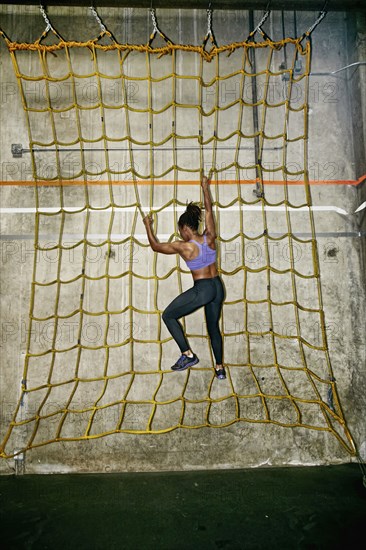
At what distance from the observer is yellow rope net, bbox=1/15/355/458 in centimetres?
427

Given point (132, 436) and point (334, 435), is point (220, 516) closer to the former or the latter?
point (132, 436)

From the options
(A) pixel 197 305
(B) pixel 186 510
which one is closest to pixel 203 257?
(A) pixel 197 305

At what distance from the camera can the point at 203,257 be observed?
359cm

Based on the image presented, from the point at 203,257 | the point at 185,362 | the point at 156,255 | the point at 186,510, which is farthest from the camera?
the point at 156,255

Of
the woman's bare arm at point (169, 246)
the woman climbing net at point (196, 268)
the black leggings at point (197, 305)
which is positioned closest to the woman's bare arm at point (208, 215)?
the woman climbing net at point (196, 268)

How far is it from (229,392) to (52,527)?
2.05 meters

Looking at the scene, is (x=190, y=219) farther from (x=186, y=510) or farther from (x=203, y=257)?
(x=186, y=510)

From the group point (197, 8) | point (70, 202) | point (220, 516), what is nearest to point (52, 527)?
point (220, 516)

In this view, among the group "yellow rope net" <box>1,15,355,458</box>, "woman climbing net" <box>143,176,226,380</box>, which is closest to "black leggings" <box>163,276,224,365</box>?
"woman climbing net" <box>143,176,226,380</box>

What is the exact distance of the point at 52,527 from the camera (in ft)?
10.8

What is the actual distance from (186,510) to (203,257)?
86.8 inches

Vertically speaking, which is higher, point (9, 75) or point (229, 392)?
point (9, 75)

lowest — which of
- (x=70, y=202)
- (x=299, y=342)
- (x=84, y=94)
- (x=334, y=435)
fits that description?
(x=334, y=435)

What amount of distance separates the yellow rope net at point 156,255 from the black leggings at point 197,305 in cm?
57
